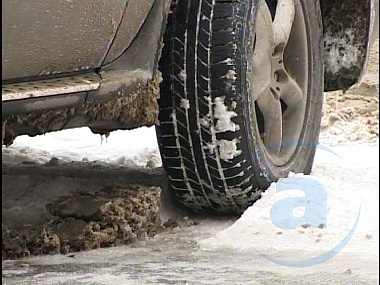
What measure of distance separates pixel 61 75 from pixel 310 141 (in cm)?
143

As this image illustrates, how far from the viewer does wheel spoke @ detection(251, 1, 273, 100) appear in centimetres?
279

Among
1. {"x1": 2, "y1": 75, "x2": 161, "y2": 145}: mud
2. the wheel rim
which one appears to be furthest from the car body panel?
the wheel rim

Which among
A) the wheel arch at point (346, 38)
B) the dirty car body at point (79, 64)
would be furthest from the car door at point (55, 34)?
the wheel arch at point (346, 38)

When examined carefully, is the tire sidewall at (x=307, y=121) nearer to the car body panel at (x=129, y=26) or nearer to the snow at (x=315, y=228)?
the snow at (x=315, y=228)

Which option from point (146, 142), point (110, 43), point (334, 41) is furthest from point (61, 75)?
point (146, 142)

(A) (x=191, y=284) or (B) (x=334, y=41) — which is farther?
(B) (x=334, y=41)

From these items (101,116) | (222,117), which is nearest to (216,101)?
(222,117)

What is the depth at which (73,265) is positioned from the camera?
208 centimetres

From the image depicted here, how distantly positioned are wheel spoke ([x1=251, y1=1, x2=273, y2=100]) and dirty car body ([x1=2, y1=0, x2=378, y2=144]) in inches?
18.4

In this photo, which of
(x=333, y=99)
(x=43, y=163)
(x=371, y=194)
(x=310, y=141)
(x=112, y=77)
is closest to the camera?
(x=112, y=77)

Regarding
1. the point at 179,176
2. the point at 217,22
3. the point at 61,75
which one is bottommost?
the point at 179,176

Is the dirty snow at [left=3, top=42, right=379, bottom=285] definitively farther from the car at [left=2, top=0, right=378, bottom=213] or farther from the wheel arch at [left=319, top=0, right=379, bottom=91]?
the wheel arch at [left=319, top=0, right=379, bottom=91]

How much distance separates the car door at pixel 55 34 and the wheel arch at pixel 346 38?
1.60 meters

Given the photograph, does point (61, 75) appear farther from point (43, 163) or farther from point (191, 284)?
point (43, 163)
